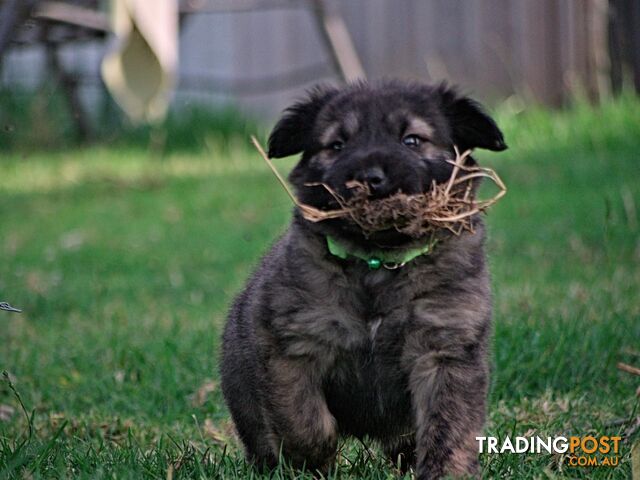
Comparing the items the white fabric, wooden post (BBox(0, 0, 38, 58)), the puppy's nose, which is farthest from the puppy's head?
the white fabric

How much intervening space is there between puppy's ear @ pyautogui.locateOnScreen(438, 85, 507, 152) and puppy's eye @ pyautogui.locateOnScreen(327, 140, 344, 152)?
327mm

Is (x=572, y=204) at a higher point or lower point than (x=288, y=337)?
lower

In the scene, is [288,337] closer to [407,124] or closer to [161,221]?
[407,124]

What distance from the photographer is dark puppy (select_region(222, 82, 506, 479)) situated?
2.76 m

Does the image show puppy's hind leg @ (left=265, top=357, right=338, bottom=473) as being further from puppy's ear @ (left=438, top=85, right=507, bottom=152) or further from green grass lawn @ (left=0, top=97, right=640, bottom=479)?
puppy's ear @ (left=438, top=85, right=507, bottom=152)

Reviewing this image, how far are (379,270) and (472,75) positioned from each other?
28.5ft

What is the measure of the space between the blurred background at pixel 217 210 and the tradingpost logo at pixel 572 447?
0.16ft

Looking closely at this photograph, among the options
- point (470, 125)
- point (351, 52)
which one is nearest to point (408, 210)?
point (470, 125)

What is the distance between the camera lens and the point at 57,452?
286 centimetres

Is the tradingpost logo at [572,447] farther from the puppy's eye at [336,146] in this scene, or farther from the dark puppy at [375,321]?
the puppy's eye at [336,146]

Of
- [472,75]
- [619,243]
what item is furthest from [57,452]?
[472,75]

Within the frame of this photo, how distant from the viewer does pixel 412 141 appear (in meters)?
3.02

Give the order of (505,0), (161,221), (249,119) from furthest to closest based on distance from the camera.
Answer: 1. (505,0)
2. (249,119)
3. (161,221)

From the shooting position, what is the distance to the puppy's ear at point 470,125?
316cm
